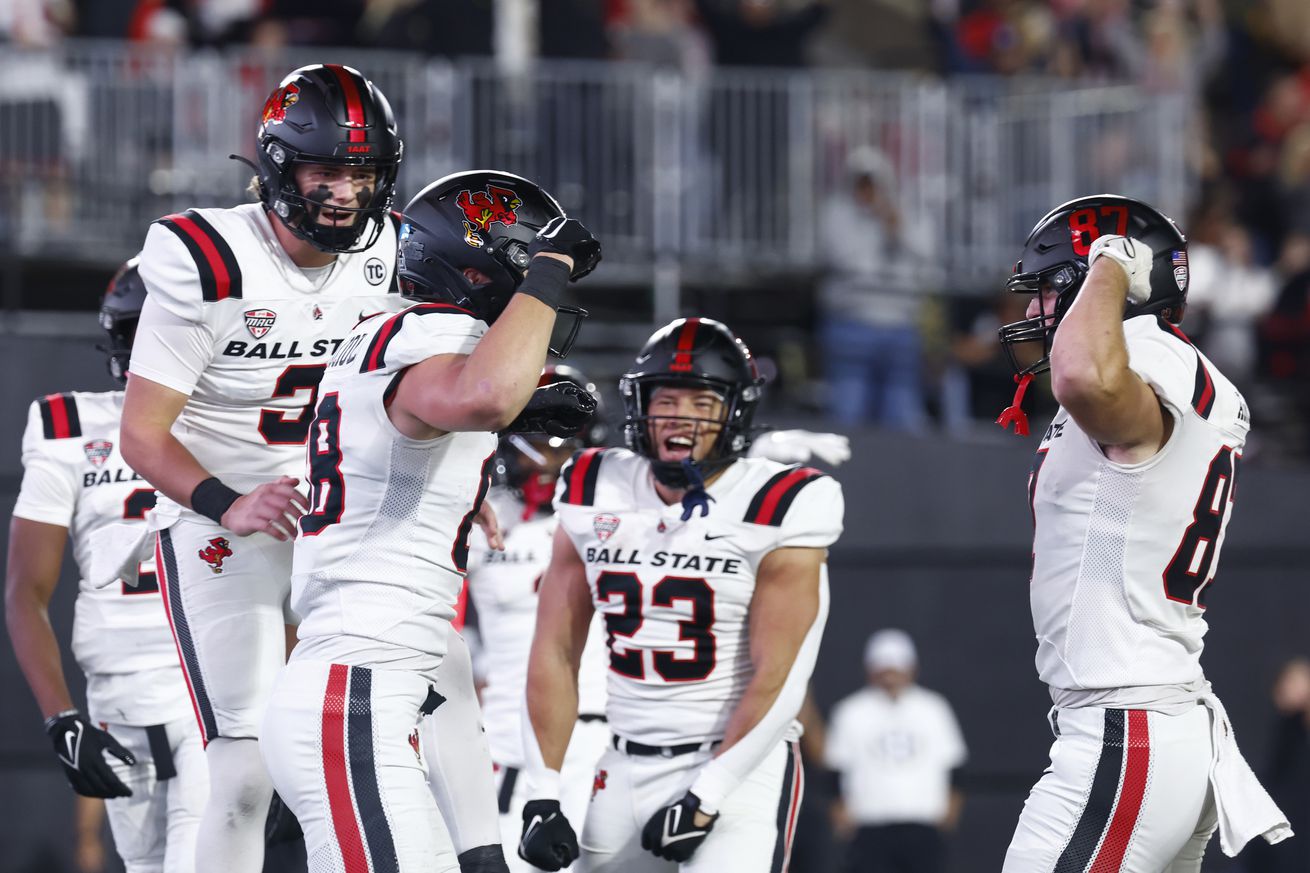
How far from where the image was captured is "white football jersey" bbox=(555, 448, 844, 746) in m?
5.19

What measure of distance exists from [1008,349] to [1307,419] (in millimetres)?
7353

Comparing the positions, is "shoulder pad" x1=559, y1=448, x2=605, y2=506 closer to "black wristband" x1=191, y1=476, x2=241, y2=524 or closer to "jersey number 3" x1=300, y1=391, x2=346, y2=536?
"black wristband" x1=191, y1=476, x2=241, y2=524

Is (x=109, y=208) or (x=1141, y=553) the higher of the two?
(x=109, y=208)

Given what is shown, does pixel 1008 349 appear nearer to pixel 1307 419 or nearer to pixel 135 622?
pixel 135 622

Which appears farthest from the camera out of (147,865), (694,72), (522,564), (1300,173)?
(1300,173)

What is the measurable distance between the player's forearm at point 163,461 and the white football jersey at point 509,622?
6.21ft

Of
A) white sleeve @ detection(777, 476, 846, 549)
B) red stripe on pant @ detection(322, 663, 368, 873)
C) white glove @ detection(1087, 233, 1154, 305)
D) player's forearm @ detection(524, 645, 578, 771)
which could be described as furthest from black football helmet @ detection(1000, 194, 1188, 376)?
red stripe on pant @ detection(322, 663, 368, 873)

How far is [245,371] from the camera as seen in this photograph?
499 centimetres

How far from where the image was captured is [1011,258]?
11266mm

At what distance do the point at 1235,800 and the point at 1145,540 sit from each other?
64cm

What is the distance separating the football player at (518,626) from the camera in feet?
20.8

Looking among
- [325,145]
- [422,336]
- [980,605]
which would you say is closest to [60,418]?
[325,145]

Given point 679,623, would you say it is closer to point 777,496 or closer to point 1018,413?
point 777,496

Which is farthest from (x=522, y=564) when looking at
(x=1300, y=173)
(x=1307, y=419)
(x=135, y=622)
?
(x=1300, y=173)
